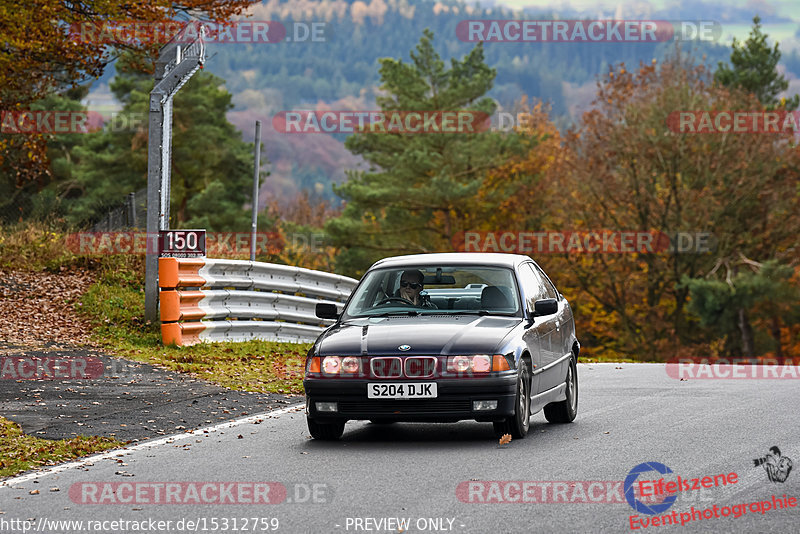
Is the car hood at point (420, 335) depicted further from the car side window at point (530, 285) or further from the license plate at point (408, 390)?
the car side window at point (530, 285)

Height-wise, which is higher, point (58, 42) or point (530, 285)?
point (58, 42)

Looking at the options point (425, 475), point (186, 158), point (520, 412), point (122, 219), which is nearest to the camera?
point (425, 475)

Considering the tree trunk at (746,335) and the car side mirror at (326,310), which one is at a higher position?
the car side mirror at (326,310)

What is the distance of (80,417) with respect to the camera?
11109 millimetres

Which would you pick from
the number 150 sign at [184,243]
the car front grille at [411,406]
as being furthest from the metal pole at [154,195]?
the car front grille at [411,406]

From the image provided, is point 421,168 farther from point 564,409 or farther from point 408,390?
point 408,390

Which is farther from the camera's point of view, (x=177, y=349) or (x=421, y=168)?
(x=421, y=168)

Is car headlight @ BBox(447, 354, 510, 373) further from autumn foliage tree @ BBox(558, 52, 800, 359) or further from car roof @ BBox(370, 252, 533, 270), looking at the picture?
autumn foliage tree @ BBox(558, 52, 800, 359)

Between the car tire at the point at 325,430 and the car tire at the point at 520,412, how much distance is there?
1301mm

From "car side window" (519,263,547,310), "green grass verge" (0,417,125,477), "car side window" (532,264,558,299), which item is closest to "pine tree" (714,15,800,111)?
"car side window" (532,264,558,299)

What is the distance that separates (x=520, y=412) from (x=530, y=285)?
5.84 feet

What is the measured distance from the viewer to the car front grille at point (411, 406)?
936 cm

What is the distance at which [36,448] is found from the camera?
9.33m

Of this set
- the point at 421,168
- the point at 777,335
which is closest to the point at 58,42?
the point at 421,168
